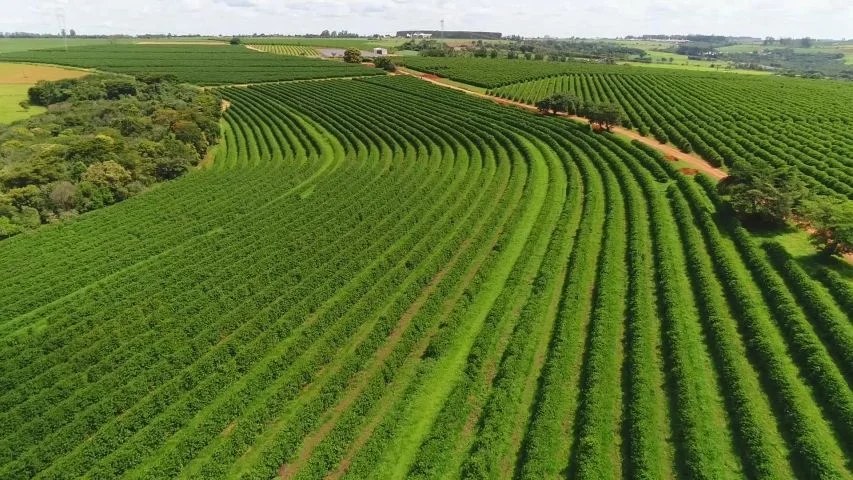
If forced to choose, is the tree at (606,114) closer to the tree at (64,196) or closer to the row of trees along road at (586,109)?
the row of trees along road at (586,109)

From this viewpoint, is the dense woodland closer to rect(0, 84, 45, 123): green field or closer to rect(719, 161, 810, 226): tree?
rect(0, 84, 45, 123): green field

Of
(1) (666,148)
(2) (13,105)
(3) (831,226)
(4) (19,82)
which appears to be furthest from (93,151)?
(4) (19,82)

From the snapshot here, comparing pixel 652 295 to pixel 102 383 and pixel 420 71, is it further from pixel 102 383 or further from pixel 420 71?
pixel 420 71

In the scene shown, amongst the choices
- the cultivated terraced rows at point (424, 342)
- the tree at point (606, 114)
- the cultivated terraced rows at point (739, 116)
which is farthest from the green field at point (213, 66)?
the cultivated terraced rows at point (424, 342)

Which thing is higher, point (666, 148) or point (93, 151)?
point (666, 148)

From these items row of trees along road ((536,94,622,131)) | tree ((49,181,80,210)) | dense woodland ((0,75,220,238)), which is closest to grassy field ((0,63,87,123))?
dense woodland ((0,75,220,238))

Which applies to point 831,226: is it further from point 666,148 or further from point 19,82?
point 19,82
